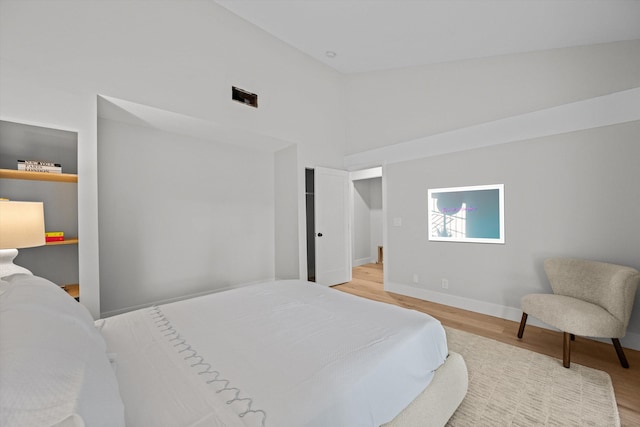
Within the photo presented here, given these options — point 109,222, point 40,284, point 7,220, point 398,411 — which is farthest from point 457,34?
point 109,222

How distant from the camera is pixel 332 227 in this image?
465 centimetres

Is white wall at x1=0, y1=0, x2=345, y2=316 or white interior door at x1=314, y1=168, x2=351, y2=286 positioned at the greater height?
white wall at x1=0, y1=0, x2=345, y2=316

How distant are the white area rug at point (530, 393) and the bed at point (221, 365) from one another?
0.28 metres

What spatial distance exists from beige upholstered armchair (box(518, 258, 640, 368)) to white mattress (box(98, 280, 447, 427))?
1.44 m

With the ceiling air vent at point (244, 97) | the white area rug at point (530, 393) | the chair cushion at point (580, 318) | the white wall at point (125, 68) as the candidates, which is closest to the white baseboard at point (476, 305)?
the chair cushion at point (580, 318)

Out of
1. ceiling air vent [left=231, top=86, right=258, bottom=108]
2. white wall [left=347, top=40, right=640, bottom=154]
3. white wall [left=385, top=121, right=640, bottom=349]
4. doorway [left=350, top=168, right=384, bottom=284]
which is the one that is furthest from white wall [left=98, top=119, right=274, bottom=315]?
doorway [left=350, top=168, right=384, bottom=284]

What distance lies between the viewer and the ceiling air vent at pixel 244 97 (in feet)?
11.1

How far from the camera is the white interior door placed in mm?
4426

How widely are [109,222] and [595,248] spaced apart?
17.4 ft

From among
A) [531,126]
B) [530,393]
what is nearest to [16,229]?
[530,393]

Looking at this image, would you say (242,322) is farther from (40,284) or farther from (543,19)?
(543,19)

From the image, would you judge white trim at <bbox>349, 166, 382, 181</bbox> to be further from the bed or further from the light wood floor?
the bed

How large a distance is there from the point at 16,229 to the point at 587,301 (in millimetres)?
4606

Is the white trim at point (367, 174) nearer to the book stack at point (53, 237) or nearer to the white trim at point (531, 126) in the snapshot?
the white trim at point (531, 126)
